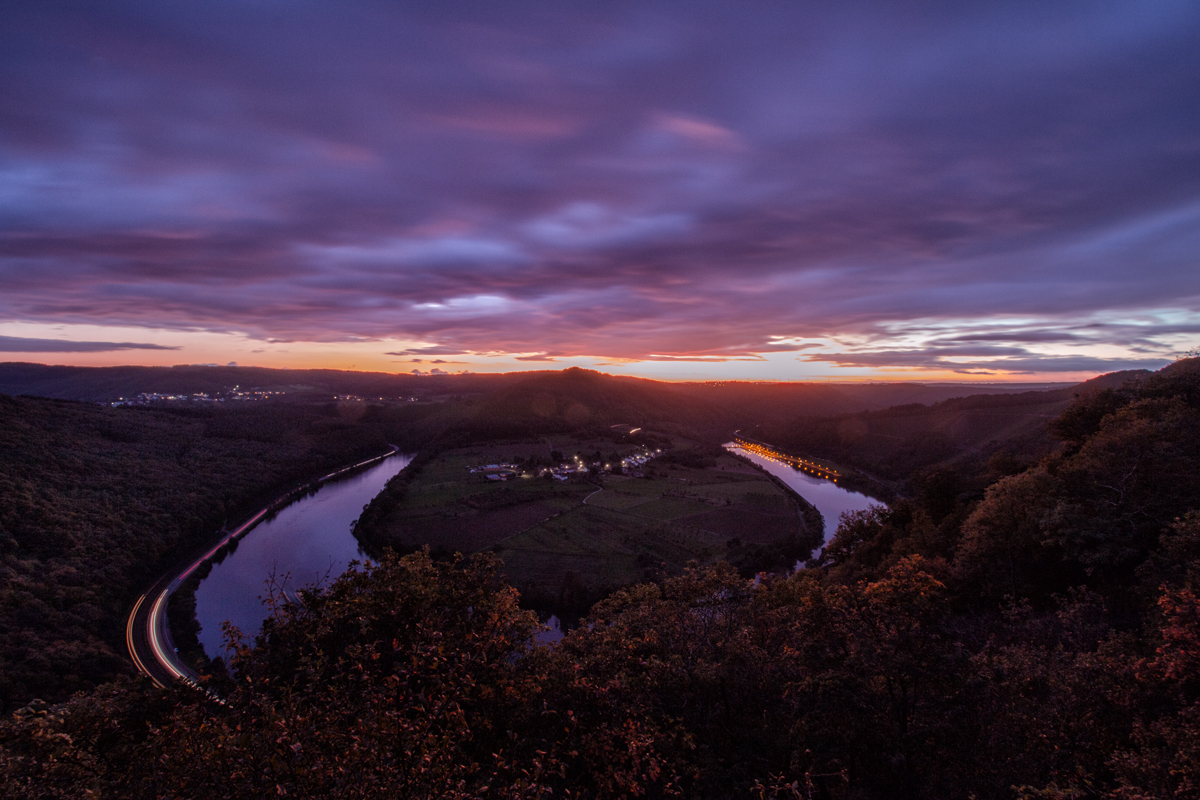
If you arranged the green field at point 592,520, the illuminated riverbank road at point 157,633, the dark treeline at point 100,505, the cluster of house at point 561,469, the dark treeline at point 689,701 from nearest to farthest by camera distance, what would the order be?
the dark treeline at point 689,701 < the dark treeline at point 100,505 < the illuminated riverbank road at point 157,633 < the green field at point 592,520 < the cluster of house at point 561,469

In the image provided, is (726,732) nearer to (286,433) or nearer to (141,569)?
(141,569)

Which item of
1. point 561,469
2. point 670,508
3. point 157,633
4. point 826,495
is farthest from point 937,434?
point 157,633

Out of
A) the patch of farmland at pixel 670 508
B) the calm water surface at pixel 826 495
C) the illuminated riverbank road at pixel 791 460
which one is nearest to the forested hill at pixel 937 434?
the illuminated riverbank road at pixel 791 460

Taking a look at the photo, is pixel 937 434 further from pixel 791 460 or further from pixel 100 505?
pixel 100 505

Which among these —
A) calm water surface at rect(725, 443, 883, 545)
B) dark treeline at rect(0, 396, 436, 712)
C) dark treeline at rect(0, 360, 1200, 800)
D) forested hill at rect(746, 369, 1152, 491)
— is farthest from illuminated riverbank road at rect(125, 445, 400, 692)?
forested hill at rect(746, 369, 1152, 491)

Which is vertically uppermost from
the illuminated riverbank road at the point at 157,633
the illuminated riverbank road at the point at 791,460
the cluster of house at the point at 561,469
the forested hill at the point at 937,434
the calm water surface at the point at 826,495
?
the forested hill at the point at 937,434

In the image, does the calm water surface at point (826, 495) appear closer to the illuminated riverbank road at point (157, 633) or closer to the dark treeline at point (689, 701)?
the dark treeline at point (689, 701)

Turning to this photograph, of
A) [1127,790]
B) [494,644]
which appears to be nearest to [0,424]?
[494,644]

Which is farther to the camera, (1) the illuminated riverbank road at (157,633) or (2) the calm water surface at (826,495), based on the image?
(2) the calm water surface at (826,495)
